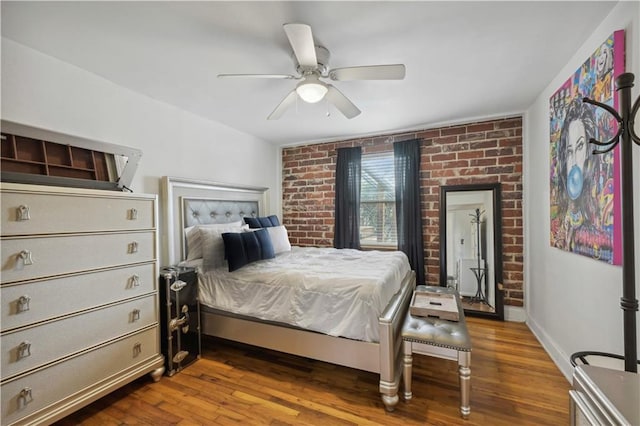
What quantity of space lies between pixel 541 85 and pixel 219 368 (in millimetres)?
3722

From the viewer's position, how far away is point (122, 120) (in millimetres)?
2184

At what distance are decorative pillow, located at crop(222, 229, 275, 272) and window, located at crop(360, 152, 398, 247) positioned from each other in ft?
5.37

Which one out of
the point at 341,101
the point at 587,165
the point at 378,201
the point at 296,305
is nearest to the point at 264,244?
the point at 296,305

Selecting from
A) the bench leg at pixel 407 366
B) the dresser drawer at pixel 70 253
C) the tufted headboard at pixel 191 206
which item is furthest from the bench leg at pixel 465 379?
the tufted headboard at pixel 191 206

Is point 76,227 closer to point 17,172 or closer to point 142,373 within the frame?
point 17,172

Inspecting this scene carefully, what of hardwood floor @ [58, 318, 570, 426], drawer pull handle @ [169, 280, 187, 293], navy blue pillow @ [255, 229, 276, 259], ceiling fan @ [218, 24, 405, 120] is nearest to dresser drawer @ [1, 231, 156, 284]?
drawer pull handle @ [169, 280, 187, 293]

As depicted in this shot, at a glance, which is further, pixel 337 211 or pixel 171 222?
pixel 337 211

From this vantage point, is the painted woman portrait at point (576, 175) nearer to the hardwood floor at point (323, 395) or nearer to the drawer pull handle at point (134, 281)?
the hardwood floor at point (323, 395)

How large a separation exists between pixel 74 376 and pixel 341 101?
2504 mm

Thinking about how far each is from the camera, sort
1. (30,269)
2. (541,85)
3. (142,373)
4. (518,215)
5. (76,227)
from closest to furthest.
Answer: (30,269) < (76,227) < (142,373) < (541,85) < (518,215)

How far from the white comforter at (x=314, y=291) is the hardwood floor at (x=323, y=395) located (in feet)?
1.45

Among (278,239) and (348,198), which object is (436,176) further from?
(278,239)

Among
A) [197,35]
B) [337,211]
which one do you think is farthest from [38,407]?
[337,211]

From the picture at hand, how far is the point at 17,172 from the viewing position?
158cm
